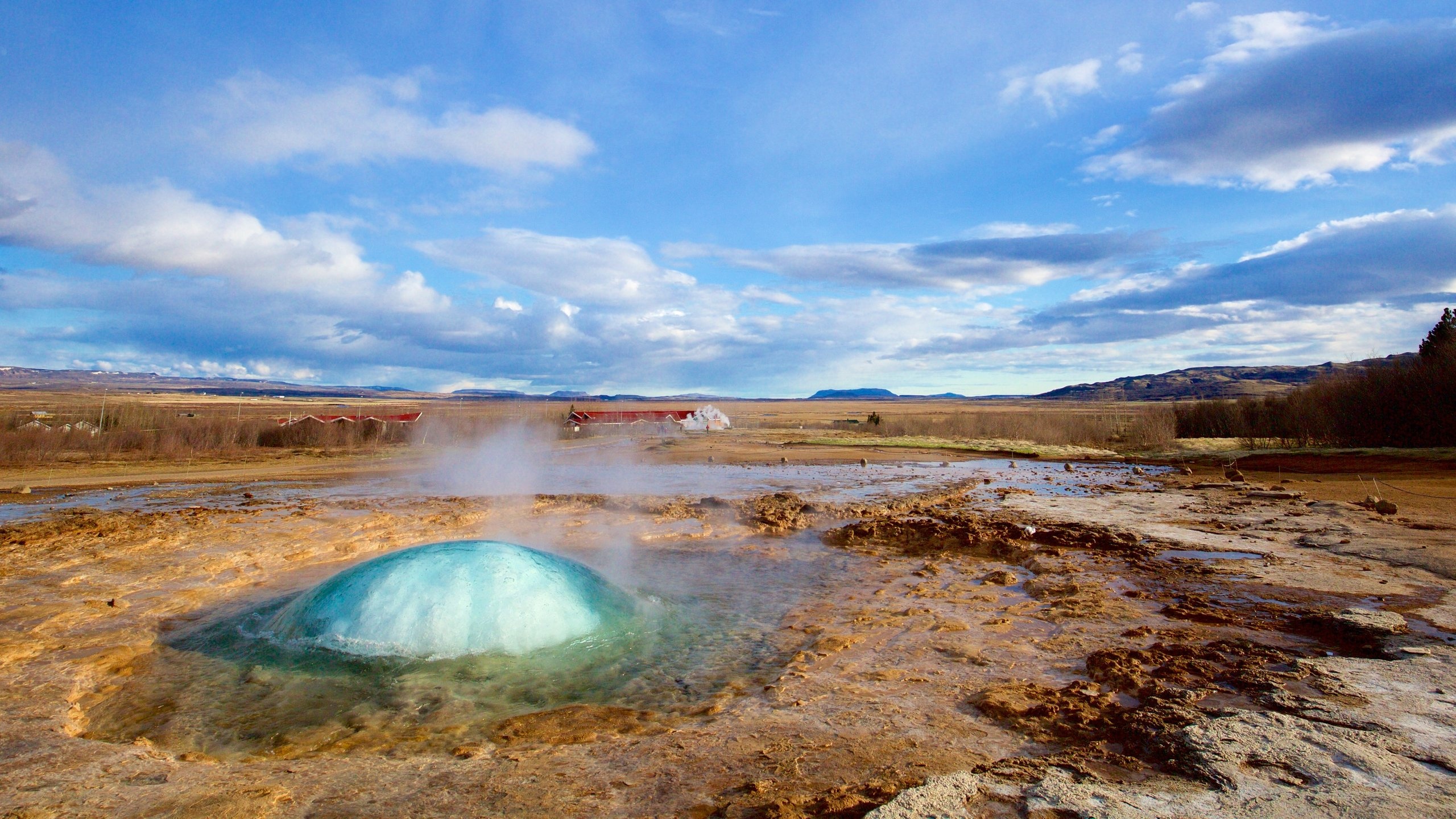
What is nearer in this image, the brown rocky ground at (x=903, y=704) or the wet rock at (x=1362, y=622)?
the brown rocky ground at (x=903, y=704)

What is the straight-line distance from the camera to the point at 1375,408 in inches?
915

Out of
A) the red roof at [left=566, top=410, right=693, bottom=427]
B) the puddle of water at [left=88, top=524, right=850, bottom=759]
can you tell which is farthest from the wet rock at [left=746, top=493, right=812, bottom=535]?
→ the red roof at [left=566, top=410, right=693, bottom=427]

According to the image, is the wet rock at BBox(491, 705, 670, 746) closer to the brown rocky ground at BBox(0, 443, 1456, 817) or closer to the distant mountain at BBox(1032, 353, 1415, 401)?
the brown rocky ground at BBox(0, 443, 1456, 817)

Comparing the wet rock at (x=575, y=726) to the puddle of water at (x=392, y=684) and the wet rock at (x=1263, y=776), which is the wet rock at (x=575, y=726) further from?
the wet rock at (x=1263, y=776)

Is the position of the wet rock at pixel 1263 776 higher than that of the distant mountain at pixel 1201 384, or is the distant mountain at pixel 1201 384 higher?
the distant mountain at pixel 1201 384

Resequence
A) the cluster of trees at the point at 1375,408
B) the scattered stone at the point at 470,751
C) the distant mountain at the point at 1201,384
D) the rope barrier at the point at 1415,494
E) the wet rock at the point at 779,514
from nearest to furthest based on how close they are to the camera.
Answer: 1. the scattered stone at the point at 470,751
2. the wet rock at the point at 779,514
3. the rope barrier at the point at 1415,494
4. the cluster of trees at the point at 1375,408
5. the distant mountain at the point at 1201,384

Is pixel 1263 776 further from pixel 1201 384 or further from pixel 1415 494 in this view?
pixel 1201 384

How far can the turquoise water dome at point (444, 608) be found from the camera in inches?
199

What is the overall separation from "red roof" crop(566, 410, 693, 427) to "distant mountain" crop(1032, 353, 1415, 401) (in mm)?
82014

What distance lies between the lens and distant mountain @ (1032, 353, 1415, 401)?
110 m

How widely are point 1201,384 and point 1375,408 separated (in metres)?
131

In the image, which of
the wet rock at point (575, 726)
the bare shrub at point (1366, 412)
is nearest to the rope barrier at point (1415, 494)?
the bare shrub at point (1366, 412)

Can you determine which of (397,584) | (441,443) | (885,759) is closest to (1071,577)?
(885,759)

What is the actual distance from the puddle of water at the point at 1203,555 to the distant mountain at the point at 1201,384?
10307cm
